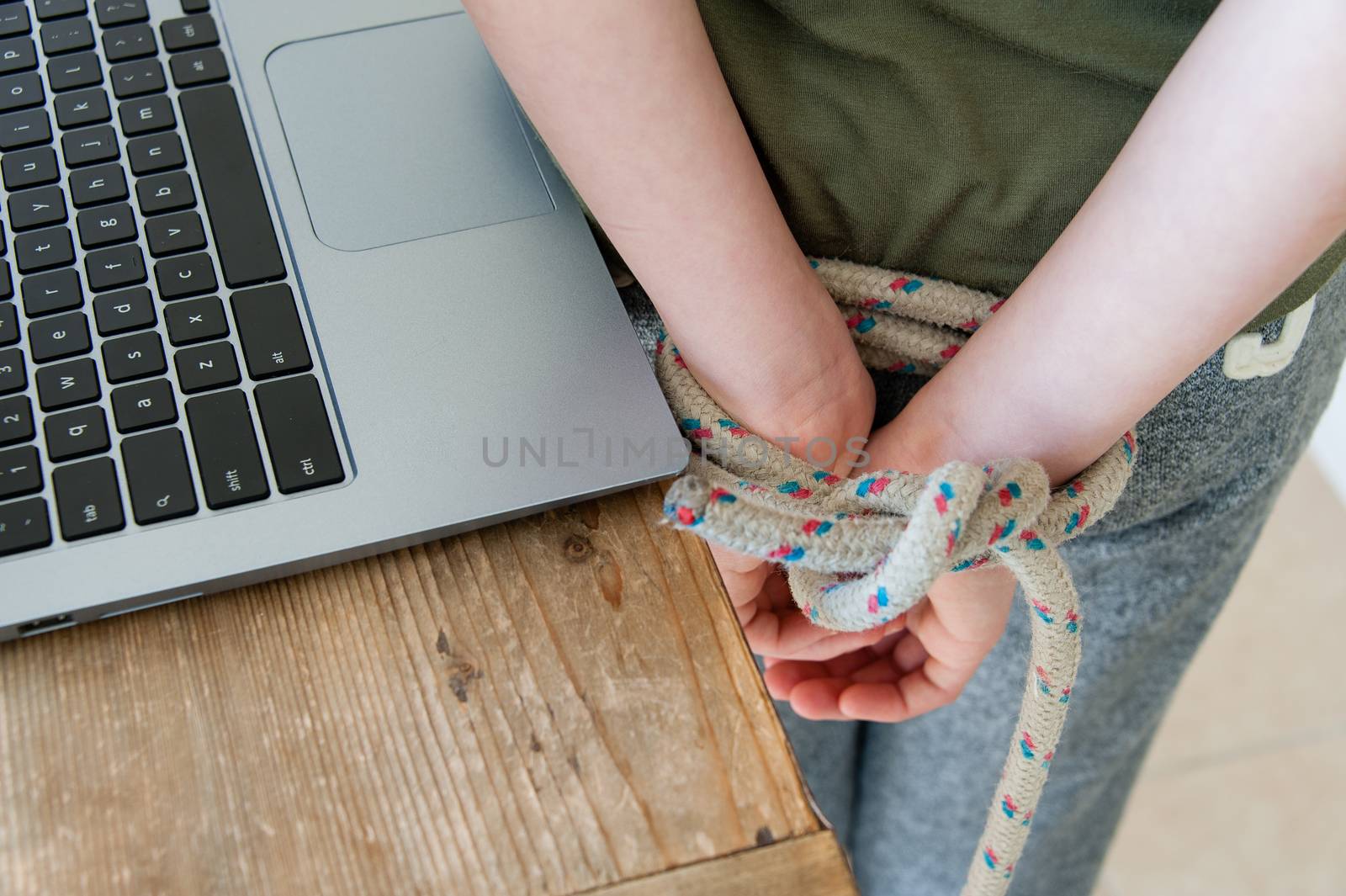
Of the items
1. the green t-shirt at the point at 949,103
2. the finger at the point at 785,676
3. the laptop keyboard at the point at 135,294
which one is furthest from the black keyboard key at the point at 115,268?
the finger at the point at 785,676

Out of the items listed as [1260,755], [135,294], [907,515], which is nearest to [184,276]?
[135,294]

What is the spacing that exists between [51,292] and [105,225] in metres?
0.03

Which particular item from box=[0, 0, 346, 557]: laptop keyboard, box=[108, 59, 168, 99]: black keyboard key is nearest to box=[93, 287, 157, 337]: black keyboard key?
box=[0, 0, 346, 557]: laptop keyboard

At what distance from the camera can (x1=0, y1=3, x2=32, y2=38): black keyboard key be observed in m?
0.45

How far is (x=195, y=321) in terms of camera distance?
1.17ft

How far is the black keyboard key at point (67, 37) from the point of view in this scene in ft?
1.44

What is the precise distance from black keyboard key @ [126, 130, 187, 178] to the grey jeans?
0.59 ft

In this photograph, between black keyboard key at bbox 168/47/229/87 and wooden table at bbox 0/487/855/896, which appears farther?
black keyboard key at bbox 168/47/229/87

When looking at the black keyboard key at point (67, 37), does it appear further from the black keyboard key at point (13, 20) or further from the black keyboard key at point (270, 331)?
the black keyboard key at point (270, 331)

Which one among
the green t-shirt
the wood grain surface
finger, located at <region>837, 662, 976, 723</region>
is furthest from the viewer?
finger, located at <region>837, 662, 976, 723</region>

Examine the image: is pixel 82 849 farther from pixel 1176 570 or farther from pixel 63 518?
pixel 1176 570

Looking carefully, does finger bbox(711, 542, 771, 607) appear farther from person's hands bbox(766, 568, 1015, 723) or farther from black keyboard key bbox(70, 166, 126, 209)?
black keyboard key bbox(70, 166, 126, 209)

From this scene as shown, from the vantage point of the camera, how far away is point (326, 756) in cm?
30

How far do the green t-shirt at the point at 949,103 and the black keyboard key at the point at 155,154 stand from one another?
8.0 inches
